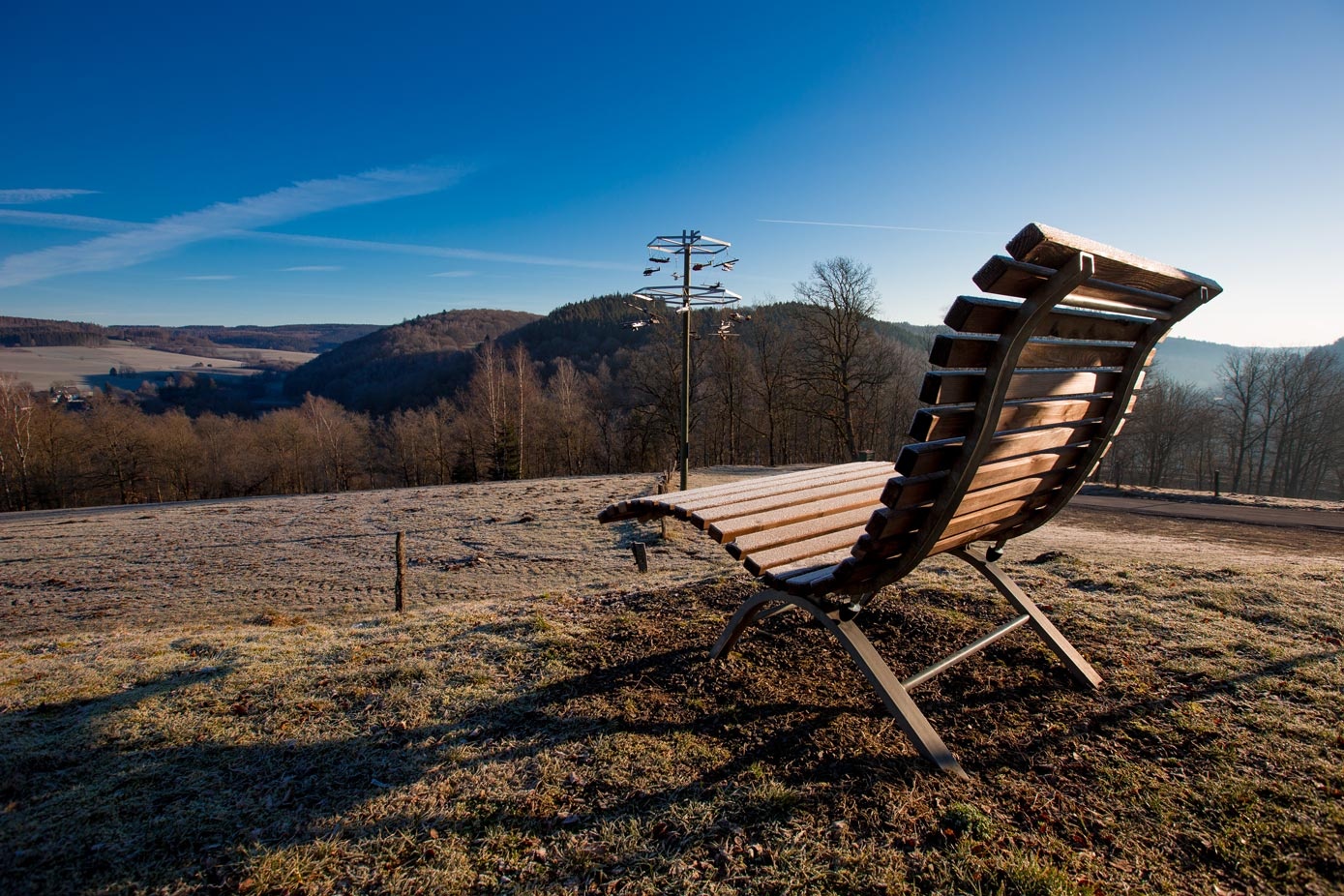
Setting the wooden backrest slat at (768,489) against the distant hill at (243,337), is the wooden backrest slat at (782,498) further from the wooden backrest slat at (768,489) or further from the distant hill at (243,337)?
the distant hill at (243,337)

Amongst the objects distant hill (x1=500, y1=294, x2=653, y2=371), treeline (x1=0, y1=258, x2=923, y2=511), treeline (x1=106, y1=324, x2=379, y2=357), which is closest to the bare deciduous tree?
treeline (x1=0, y1=258, x2=923, y2=511)

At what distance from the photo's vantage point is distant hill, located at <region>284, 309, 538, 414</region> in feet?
251

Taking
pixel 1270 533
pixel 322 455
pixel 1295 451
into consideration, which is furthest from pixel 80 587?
pixel 1295 451

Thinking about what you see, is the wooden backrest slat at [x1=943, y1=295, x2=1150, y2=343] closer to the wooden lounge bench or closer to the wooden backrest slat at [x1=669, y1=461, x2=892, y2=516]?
the wooden lounge bench

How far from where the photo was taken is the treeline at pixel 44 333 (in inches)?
4476

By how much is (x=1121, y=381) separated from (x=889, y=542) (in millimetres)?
1288

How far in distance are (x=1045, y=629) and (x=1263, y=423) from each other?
6018 centimetres

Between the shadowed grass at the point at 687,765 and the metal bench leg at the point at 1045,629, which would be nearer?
the shadowed grass at the point at 687,765

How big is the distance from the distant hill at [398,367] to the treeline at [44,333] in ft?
187

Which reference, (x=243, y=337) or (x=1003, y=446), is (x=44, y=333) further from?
(x=1003, y=446)

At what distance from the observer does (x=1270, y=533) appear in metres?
11.7

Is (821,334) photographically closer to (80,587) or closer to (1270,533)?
(1270,533)

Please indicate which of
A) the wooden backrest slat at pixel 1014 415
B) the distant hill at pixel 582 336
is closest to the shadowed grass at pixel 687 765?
the wooden backrest slat at pixel 1014 415

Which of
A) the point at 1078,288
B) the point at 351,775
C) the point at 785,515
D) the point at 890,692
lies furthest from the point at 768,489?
the point at 351,775
